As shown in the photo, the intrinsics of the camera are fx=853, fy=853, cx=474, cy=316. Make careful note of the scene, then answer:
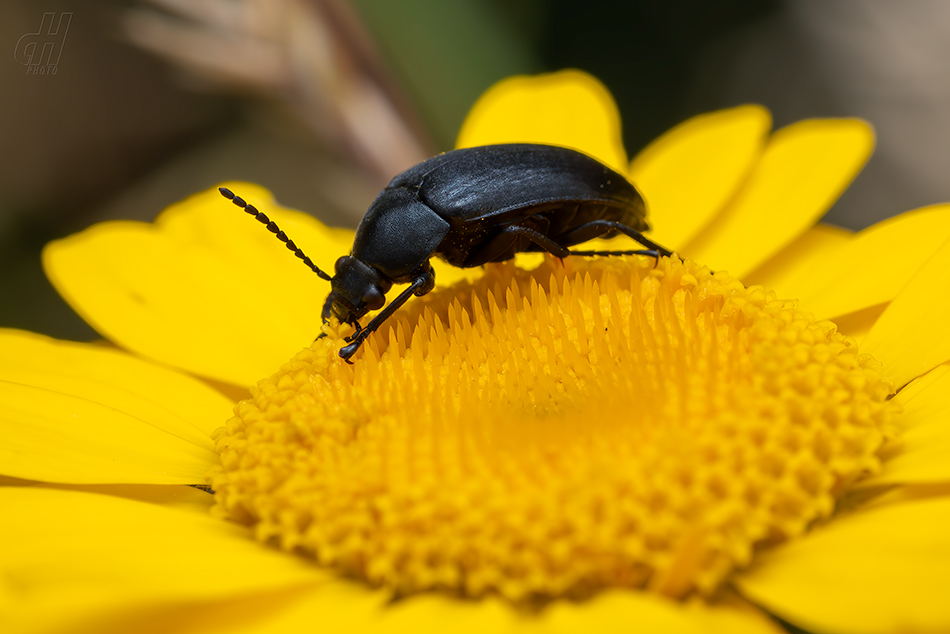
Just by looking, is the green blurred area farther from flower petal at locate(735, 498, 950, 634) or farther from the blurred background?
flower petal at locate(735, 498, 950, 634)

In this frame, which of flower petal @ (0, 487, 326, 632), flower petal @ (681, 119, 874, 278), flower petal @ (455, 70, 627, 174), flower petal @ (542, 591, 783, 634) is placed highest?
flower petal @ (455, 70, 627, 174)

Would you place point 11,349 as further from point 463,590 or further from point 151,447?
point 463,590

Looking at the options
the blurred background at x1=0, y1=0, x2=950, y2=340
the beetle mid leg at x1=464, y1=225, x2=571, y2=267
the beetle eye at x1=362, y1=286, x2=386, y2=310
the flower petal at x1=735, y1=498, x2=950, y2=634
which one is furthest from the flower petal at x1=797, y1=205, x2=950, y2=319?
the blurred background at x1=0, y1=0, x2=950, y2=340

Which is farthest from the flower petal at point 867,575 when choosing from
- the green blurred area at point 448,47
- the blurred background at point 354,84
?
the green blurred area at point 448,47

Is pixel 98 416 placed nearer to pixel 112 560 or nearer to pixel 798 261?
pixel 112 560

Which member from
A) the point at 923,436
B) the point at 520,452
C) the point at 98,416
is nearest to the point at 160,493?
the point at 98,416

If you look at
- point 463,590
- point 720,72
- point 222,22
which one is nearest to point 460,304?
point 463,590
